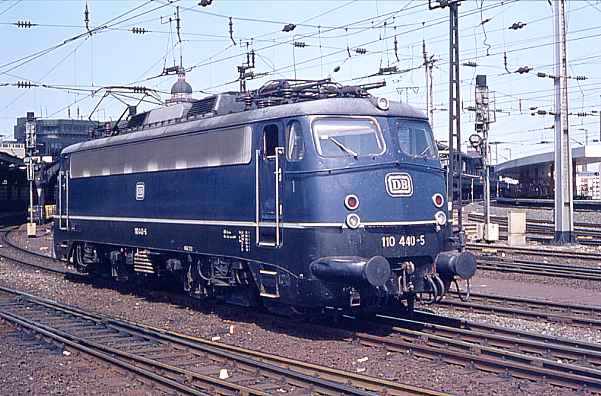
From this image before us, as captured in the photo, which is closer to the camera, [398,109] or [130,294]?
[398,109]

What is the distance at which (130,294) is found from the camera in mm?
18859

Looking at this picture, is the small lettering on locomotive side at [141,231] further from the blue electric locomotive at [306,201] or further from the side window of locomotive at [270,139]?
the side window of locomotive at [270,139]

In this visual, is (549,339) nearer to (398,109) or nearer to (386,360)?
(386,360)

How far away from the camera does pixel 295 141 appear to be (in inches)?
492

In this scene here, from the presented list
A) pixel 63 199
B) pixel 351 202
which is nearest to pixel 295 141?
pixel 351 202

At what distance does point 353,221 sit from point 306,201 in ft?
2.53

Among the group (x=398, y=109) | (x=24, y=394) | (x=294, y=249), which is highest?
(x=398, y=109)

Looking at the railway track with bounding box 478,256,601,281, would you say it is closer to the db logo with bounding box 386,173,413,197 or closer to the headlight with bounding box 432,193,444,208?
the headlight with bounding box 432,193,444,208

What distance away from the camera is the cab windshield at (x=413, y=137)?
12.9m

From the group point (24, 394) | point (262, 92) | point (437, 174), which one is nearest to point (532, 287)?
point (437, 174)

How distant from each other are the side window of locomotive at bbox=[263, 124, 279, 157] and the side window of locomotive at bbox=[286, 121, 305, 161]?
0.38 m

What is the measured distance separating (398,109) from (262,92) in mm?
2538

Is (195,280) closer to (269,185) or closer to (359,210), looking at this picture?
(269,185)

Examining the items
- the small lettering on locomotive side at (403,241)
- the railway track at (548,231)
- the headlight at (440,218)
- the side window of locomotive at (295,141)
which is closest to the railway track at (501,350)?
the small lettering on locomotive side at (403,241)
